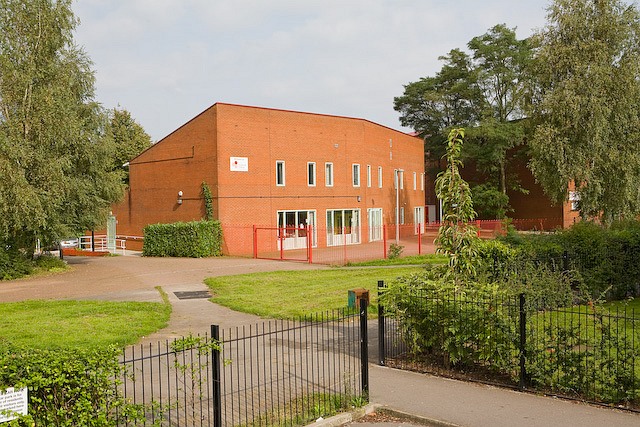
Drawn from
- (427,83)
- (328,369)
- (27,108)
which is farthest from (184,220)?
(427,83)

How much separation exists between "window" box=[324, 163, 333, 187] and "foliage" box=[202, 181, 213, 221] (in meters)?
8.11

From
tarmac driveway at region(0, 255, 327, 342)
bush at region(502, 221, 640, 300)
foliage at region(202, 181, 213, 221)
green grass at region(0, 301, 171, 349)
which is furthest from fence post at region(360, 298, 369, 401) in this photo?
foliage at region(202, 181, 213, 221)

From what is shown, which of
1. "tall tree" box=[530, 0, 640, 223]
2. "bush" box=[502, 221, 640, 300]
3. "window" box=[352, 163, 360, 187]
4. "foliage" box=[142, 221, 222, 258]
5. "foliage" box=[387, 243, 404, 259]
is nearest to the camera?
"bush" box=[502, 221, 640, 300]

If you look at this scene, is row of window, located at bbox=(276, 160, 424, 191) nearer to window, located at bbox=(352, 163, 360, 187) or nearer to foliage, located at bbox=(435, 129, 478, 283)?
window, located at bbox=(352, 163, 360, 187)

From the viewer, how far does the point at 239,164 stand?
104 ft

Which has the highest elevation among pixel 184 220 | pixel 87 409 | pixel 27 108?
pixel 27 108

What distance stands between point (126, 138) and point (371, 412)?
5608 centimetres

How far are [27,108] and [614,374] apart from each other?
74.8ft

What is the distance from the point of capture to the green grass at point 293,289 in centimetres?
1470

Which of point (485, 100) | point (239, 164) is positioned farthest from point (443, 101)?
point (239, 164)

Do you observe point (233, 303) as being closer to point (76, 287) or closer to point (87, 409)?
point (76, 287)

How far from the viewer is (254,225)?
3141cm

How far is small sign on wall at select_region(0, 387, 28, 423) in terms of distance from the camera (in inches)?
203

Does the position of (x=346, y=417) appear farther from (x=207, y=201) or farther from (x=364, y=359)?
(x=207, y=201)
